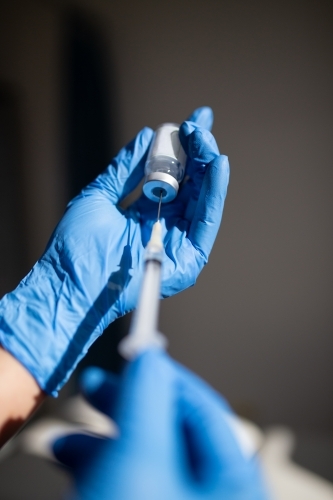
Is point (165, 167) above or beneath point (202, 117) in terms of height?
beneath

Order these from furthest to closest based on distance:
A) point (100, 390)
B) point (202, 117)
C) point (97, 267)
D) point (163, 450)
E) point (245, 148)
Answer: point (245, 148)
point (202, 117)
point (97, 267)
point (100, 390)
point (163, 450)

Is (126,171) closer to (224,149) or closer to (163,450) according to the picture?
(224,149)

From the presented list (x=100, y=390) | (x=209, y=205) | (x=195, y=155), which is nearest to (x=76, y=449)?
(x=100, y=390)

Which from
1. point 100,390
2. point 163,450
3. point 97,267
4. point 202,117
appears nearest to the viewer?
point 163,450

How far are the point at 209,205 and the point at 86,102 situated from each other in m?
0.62

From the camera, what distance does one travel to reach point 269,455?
1143 millimetres

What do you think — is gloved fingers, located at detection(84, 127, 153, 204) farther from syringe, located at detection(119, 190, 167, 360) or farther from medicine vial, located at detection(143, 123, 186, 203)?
syringe, located at detection(119, 190, 167, 360)

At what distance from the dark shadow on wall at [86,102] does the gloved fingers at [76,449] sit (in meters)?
0.86

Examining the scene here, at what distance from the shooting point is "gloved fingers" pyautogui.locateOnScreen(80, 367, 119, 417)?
529 mm

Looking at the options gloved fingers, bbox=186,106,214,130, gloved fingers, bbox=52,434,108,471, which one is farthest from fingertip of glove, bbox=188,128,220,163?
gloved fingers, bbox=52,434,108,471

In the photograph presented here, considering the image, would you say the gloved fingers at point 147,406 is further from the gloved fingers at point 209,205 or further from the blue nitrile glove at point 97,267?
the gloved fingers at point 209,205

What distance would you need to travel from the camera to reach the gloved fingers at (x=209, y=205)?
0.80 meters

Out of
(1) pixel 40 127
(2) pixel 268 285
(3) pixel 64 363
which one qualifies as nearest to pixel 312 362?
(2) pixel 268 285

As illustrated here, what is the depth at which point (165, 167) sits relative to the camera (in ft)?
2.82
